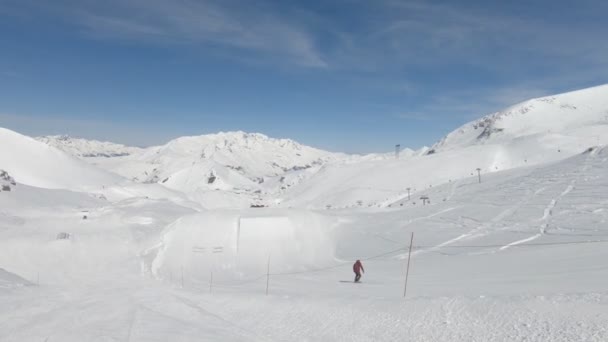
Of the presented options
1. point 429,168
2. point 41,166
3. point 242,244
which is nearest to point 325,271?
point 242,244

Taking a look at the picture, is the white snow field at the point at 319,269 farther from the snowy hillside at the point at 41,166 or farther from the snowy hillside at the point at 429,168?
the snowy hillside at the point at 429,168

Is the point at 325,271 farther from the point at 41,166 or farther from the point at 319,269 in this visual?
the point at 41,166

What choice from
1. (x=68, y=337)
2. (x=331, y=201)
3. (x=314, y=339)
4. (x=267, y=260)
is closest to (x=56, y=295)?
(x=68, y=337)

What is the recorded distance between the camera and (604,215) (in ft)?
104

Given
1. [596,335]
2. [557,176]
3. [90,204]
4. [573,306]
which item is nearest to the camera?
[596,335]

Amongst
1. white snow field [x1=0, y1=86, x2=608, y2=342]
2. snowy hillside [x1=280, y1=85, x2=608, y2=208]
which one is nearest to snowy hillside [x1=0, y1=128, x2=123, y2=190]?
white snow field [x1=0, y1=86, x2=608, y2=342]

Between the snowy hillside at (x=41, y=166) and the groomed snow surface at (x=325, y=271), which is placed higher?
the snowy hillside at (x=41, y=166)

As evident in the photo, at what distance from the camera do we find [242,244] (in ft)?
136

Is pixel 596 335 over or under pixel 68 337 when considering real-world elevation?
over

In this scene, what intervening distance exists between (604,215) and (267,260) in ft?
84.9

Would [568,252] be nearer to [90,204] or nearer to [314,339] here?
[314,339]

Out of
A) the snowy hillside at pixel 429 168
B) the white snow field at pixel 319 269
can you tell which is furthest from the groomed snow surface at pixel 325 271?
the snowy hillside at pixel 429 168

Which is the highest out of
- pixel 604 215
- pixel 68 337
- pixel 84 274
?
pixel 604 215

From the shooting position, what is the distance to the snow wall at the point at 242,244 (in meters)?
35.6
